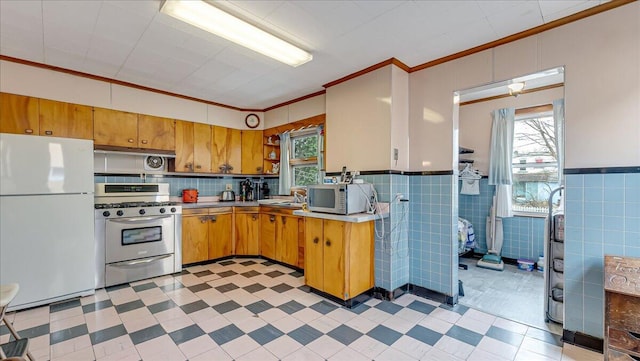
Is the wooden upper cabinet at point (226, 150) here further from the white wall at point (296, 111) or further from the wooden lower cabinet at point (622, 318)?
the wooden lower cabinet at point (622, 318)

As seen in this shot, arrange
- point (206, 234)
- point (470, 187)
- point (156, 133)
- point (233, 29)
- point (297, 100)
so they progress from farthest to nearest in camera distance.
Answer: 1. point (470, 187)
2. point (297, 100)
3. point (206, 234)
4. point (156, 133)
5. point (233, 29)

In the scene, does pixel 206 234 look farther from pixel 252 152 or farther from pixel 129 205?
pixel 252 152

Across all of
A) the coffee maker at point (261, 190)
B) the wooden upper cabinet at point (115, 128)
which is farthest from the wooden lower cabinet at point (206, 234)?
the wooden upper cabinet at point (115, 128)

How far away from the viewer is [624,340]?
4.99ft

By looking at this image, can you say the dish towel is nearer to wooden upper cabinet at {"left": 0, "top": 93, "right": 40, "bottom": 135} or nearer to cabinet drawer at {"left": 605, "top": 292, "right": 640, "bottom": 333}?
cabinet drawer at {"left": 605, "top": 292, "right": 640, "bottom": 333}

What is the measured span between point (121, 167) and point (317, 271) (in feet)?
10.00

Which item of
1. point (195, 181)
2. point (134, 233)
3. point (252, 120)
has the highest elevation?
point (252, 120)

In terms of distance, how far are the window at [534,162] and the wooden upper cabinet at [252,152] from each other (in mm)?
4161

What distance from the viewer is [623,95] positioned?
1.95 metres

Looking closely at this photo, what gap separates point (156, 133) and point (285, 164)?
1.94 meters

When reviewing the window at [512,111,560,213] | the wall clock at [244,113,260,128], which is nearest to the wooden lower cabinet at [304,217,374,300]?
the wall clock at [244,113,260,128]

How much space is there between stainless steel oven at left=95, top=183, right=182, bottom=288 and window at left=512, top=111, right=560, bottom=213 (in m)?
5.09

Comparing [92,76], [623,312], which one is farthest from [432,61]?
[92,76]

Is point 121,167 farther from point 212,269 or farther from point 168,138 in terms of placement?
point 212,269
